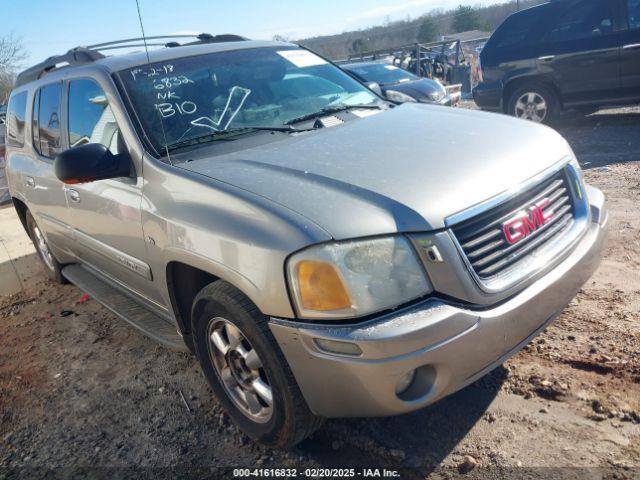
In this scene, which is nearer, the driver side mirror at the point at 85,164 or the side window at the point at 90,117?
the driver side mirror at the point at 85,164

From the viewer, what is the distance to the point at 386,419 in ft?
8.54

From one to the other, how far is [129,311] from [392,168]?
201cm

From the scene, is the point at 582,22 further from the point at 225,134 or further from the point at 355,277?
the point at 355,277

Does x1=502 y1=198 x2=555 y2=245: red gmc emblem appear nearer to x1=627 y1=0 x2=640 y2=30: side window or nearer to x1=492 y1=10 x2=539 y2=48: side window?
x1=627 y1=0 x2=640 y2=30: side window

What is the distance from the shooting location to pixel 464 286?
79.4 inches

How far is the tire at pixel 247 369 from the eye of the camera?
219 centimetres

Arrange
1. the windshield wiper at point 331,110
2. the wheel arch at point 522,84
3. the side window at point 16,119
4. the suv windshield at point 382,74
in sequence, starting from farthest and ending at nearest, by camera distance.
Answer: the suv windshield at point 382,74 → the wheel arch at point 522,84 → the side window at point 16,119 → the windshield wiper at point 331,110

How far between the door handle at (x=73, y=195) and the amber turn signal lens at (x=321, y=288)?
6.96ft

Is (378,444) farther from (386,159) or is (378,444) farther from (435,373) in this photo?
(386,159)

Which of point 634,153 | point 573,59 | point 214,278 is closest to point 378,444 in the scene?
point 214,278

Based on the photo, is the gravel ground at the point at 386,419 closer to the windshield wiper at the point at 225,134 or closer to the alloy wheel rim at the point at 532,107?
the windshield wiper at the point at 225,134

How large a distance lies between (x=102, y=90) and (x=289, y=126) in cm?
111

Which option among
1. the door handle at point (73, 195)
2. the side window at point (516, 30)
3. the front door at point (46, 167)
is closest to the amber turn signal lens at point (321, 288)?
the door handle at point (73, 195)

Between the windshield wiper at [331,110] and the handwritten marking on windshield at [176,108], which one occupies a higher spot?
the handwritten marking on windshield at [176,108]
